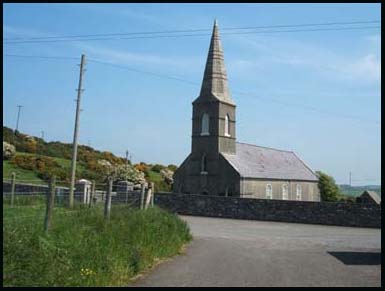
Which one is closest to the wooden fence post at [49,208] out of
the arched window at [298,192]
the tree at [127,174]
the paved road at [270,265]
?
the paved road at [270,265]

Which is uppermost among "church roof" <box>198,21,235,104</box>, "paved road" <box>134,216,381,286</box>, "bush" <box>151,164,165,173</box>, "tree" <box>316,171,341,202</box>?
"church roof" <box>198,21,235,104</box>

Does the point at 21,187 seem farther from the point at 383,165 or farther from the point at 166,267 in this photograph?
the point at 383,165

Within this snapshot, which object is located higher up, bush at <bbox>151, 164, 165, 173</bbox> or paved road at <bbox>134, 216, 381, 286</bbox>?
bush at <bbox>151, 164, 165, 173</bbox>

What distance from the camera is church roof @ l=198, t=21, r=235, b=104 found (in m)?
51.5

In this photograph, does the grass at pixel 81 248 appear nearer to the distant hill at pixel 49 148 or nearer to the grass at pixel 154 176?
the distant hill at pixel 49 148

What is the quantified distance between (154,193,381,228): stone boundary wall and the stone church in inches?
469

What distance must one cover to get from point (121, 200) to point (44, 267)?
1072 cm

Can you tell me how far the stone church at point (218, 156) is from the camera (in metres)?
49.6

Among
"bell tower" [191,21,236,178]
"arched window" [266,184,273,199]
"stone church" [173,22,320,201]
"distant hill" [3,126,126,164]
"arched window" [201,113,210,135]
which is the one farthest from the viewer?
"distant hill" [3,126,126,164]

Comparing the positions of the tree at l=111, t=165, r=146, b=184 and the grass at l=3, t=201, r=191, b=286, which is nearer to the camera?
the grass at l=3, t=201, r=191, b=286

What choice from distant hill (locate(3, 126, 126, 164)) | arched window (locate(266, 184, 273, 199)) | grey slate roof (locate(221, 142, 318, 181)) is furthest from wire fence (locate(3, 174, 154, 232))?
distant hill (locate(3, 126, 126, 164))

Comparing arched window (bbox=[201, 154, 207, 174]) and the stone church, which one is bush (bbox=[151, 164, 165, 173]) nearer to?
the stone church

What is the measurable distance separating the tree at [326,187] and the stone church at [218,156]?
10.4 m

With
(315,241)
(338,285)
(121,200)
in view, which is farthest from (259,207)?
(338,285)
